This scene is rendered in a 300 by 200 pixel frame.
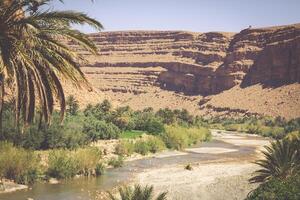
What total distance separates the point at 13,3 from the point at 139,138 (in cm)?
3582

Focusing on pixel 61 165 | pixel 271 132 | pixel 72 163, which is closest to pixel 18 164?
pixel 61 165

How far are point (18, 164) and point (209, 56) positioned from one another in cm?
13130

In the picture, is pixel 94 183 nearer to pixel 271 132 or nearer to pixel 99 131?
pixel 99 131

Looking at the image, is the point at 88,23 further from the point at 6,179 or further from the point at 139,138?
the point at 139,138

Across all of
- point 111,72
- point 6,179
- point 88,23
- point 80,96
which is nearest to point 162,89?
point 111,72

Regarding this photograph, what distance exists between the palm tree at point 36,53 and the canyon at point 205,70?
4078 inches

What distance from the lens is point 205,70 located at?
475 feet

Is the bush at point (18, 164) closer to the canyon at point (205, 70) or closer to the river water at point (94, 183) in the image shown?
the river water at point (94, 183)

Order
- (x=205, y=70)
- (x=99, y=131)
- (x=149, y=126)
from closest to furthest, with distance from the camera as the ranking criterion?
(x=99, y=131)
(x=149, y=126)
(x=205, y=70)

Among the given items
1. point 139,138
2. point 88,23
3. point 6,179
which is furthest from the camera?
point 139,138

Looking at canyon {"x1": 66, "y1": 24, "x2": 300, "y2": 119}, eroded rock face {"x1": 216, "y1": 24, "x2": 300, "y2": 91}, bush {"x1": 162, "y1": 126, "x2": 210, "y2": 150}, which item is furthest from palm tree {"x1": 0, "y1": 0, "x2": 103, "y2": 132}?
eroded rock face {"x1": 216, "y1": 24, "x2": 300, "y2": 91}

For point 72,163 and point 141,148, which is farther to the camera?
point 141,148

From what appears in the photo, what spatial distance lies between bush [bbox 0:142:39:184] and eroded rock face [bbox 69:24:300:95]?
106434 millimetres

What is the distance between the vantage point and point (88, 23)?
8523 mm
